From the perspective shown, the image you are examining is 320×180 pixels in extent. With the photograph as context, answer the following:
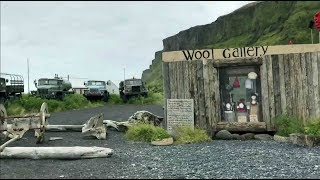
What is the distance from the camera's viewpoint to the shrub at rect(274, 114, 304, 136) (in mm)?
13264

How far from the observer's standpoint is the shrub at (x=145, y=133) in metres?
13.8

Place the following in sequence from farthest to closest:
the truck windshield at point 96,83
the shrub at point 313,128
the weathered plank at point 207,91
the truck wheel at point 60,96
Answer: the truck windshield at point 96,83, the truck wheel at point 60,96, the weathered plank at point 207,91, the shrub at point 313,128

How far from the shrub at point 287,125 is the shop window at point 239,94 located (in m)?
0.94

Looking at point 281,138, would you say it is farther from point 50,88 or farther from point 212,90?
point 50,88

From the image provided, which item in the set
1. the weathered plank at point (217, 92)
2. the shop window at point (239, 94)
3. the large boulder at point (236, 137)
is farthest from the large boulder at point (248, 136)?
the weathered plank at point (217, 92)

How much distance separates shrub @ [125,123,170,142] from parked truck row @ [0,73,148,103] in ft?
54.9

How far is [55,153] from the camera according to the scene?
1018cm

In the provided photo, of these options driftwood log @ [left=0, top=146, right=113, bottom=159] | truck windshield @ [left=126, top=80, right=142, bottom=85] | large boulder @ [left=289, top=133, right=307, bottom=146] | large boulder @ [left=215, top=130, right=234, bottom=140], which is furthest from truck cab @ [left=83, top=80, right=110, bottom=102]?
driftwood log @ [left=0, top=146, right=113, bottom=159]

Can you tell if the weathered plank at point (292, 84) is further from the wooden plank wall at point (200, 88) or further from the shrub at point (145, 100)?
the shrub at point (145, 100)

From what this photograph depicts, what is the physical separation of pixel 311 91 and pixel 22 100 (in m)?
21.9

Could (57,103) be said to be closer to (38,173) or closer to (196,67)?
(196,67)

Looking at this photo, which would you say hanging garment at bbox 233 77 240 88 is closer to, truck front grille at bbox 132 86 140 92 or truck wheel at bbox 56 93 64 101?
truck wheel at bbox 56 93 64 101

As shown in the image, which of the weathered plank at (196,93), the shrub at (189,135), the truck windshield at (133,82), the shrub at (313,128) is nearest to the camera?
the shrub at (313,128)

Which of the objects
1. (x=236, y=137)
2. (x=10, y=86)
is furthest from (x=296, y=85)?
(x=10, y=86)
